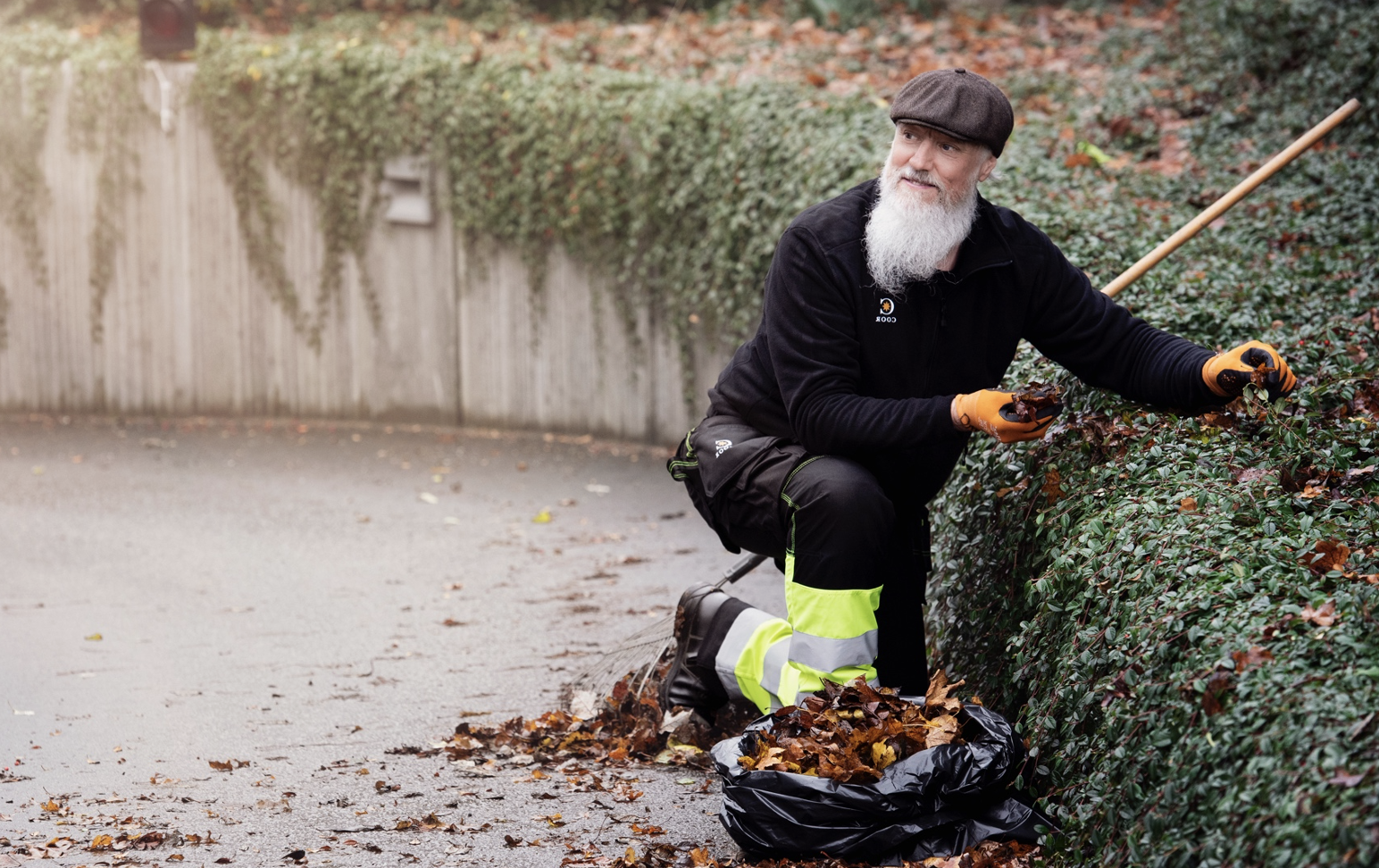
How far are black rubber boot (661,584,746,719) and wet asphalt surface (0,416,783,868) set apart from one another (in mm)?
243

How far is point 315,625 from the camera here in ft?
19.9

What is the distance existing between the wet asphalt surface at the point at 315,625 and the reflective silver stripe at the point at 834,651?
1.85 ft

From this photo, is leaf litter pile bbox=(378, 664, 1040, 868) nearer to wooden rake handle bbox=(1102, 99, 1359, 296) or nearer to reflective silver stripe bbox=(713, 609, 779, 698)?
reflective silver stripe bbox=(713, 609, 779, 698)

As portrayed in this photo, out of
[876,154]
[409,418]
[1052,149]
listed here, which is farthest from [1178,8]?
[409,418]

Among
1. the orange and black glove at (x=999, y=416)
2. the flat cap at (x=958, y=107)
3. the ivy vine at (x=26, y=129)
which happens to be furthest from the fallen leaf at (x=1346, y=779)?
the ivy vine at (x=26, y=129)

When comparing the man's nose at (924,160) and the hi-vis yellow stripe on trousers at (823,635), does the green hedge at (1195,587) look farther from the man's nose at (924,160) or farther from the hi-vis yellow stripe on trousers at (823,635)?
the man's nose at (924,160)

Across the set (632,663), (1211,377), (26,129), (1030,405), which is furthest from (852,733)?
(26,129)

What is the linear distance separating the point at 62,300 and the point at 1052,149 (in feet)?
23.6

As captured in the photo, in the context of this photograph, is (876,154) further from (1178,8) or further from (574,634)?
(1178,8)

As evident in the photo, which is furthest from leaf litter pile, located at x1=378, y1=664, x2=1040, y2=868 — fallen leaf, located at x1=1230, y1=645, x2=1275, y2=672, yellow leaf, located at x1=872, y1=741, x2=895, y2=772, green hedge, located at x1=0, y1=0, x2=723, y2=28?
green hedge, located at x1=0, y1=0, x2=723, y2=28

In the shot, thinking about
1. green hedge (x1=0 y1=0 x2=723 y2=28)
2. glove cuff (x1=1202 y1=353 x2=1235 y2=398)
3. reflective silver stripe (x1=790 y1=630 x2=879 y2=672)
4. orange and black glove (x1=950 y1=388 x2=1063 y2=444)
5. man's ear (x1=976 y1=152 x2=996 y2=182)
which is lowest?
reflective silver stripe (x1=790 y1=630 x2=879 y2=672)

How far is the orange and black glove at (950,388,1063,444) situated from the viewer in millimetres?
3633

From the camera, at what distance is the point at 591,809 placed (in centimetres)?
407

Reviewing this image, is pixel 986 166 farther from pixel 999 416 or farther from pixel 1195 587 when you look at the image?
pixel 1195 587
